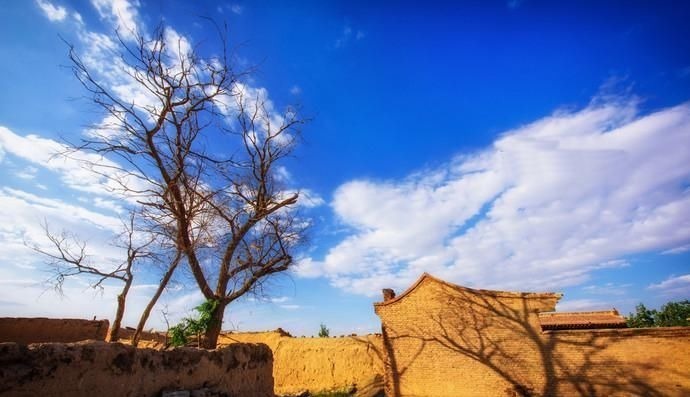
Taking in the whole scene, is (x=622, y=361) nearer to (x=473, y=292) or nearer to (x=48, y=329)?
(x=473, y=292)

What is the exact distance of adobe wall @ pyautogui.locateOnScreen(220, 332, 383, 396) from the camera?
16.0 metres

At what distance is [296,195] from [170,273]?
455 centimetres

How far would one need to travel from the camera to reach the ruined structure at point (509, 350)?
38.8ft

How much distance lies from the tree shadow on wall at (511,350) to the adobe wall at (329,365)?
2.67 feet

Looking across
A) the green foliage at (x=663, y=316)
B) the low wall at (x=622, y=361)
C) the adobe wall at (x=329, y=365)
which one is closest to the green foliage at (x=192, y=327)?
the adobe wall at (x=329, y=365)

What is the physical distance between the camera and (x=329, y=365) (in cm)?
1639

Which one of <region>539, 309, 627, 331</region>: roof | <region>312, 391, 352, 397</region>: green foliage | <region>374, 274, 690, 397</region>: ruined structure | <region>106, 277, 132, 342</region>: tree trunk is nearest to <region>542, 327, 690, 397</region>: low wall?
<region>374, 274, 690, 397</region>: ruined structure

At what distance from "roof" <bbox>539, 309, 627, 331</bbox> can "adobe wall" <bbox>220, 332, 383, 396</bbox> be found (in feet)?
24.3

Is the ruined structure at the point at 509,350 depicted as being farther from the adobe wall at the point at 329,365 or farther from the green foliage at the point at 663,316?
the green foliage at the point at 663,316

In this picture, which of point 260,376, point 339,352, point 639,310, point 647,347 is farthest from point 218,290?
point 639,310

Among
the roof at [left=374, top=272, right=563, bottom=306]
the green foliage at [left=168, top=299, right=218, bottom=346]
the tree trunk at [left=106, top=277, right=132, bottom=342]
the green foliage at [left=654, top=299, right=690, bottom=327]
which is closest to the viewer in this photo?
the green foliage at [left=168, top=299, right=218, bottom=346]

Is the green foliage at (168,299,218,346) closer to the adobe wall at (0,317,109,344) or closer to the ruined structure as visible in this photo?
the adobe wall at (0,317,109,344)

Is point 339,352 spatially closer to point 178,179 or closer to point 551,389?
point 551,389

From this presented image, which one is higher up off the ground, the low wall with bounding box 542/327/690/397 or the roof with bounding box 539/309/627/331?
the roof with bounding box 539/309/627/331
